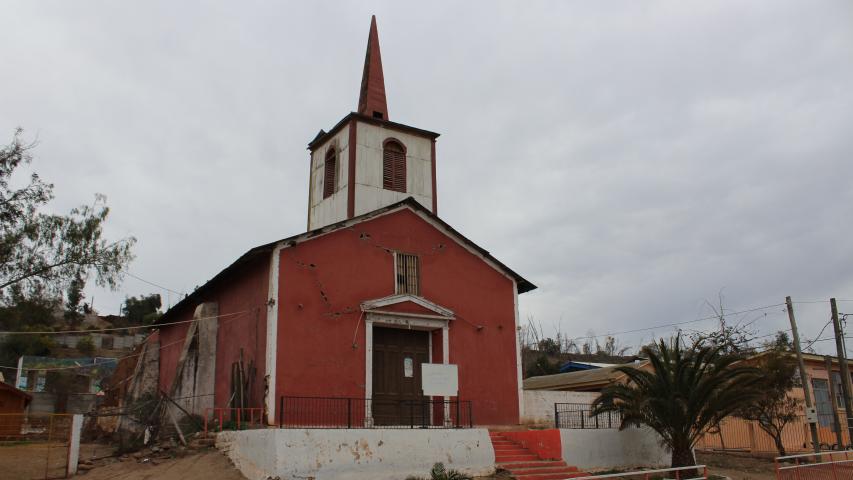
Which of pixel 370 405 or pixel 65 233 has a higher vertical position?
pixel 65 233

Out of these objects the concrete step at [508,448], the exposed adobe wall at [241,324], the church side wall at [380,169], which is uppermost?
the church side wall at [380,169]

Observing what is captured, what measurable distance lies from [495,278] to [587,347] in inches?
2185

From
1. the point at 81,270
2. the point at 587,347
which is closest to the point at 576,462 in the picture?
the point at 81,270

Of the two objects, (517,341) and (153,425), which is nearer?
(153,425)

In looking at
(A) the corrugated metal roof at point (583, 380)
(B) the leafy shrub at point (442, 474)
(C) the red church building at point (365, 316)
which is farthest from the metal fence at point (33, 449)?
(A) the corrugated metal roof at point (583, 380)

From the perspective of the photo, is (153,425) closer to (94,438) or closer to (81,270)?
(81,270)

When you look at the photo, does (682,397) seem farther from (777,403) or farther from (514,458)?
(777,403)

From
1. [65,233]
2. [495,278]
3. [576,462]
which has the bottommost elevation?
Result: [576,462]

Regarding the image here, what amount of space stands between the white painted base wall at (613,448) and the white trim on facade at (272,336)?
297 inches

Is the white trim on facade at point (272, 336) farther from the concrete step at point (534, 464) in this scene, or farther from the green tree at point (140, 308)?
the green tree at point (140, 308)

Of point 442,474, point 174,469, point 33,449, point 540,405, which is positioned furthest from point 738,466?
point 33,449

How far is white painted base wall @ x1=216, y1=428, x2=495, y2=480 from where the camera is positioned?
48.4ft

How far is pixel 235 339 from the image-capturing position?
20656mm

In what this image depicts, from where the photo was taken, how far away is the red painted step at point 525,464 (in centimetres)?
1700
